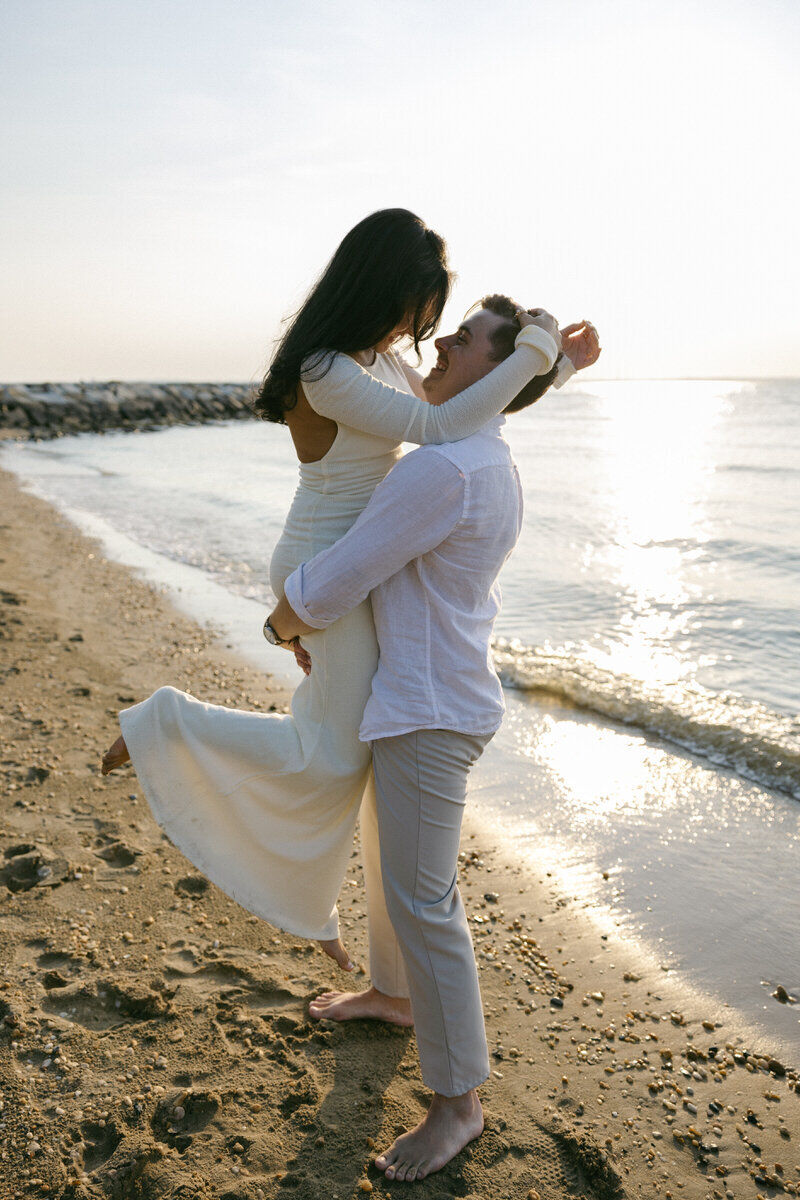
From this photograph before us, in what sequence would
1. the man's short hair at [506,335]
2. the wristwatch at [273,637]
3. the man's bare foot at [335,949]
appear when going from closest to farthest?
1. the man's short hair at [506,335]
2. the wristwatch at [273,637]
3. the man's bare foot at [335,949]

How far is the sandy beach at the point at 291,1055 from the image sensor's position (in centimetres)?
221

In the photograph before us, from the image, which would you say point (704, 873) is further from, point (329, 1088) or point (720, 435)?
point (720, 435)

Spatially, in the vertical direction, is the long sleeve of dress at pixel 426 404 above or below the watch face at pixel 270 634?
above

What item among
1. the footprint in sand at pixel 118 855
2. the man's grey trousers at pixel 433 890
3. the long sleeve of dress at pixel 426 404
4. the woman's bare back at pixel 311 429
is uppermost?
the long sleeve of dress at pixel 426 404

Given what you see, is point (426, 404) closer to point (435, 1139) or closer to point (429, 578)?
point (429, 578)

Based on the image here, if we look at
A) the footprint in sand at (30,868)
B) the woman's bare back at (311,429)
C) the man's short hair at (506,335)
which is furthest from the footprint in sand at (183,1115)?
the man's short hair at (506,335)

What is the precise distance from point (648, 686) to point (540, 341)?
15.8 feet

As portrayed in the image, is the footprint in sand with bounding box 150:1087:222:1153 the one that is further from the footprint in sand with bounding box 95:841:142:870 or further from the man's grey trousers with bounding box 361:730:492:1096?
the footprint in sand with bounding box 95:841:142:870

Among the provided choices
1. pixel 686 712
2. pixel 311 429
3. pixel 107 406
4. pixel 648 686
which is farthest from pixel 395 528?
pixel 107 406

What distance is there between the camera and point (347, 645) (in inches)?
85.8

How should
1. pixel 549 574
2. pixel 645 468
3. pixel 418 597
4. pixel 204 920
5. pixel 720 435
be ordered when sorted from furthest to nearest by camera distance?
pixel 720 435 → pixel 645 468 → pixel 549 574 → pixel 204 920 → pixel 418 597

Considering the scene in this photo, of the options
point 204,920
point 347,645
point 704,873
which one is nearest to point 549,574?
point 704,873

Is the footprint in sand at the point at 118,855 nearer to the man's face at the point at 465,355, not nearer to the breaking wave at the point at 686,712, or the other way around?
the man's face at the point at 465,355

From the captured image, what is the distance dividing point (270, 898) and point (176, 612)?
6.06 m
